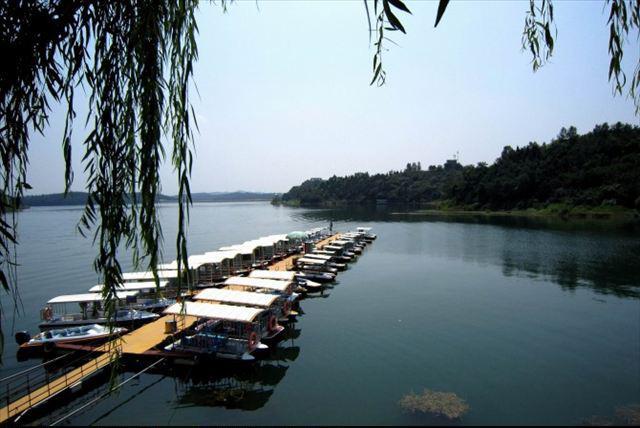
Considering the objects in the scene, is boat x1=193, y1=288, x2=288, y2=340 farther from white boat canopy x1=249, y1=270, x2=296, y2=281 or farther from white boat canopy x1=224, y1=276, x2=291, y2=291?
white boat canopy x1=249, y1=270, x2=296, y2=281

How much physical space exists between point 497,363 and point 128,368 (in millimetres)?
22538

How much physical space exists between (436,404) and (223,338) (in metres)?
12.9

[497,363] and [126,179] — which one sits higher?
[126,179]

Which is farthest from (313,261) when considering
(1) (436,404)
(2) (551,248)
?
(2) (551,248)

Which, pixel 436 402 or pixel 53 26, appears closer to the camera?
pixel 53 26

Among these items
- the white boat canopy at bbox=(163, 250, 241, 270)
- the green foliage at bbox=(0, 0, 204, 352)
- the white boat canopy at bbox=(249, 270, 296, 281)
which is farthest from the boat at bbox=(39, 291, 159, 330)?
the green foliage at bbox=(0, 0, 204, 352)

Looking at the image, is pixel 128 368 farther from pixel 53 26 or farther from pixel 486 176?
pixel 486 176

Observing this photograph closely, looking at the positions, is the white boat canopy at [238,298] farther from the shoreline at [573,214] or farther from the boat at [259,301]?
the shoreline at [573,214]

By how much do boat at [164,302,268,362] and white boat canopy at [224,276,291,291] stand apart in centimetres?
617

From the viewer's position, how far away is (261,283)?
3353 cm

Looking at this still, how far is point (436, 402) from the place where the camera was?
19.7 meters

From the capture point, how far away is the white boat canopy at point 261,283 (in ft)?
107

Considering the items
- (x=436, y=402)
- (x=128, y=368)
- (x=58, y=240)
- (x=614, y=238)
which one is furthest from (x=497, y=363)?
(x=58, y=240)

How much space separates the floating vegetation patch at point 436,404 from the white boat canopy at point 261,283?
1464 centimetres
